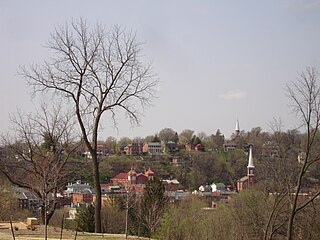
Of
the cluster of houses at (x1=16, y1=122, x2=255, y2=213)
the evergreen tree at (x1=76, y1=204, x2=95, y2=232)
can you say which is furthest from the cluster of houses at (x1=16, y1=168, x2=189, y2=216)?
the evergreen tree at (x1=76, y1=204, x2=95, y2=232)

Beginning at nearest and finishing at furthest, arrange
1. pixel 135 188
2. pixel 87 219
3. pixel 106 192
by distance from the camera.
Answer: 1. pixel 87 219
2. pixel 135 188
3. pixel 106 192

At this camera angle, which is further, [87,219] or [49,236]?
[87,219]

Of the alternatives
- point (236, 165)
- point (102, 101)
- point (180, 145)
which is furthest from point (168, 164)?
point (102, 101)

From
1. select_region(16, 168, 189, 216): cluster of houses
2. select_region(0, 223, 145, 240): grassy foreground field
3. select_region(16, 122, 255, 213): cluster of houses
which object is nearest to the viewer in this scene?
select_region(0, 223, 145, 240): grassy foreground field

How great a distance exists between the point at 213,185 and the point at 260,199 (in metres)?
43.4

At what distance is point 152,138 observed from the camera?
117 m

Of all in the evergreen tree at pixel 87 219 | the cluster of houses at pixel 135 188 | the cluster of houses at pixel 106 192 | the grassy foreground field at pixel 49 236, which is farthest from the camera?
the cluster of houses at pixel 135 188

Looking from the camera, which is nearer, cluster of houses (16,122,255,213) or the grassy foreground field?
the grassy foreground field

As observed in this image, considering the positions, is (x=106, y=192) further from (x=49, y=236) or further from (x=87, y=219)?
(x=49, y=236)

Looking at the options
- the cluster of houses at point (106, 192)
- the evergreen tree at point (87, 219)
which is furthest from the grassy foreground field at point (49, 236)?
the cluster of houses at point (106, 192)

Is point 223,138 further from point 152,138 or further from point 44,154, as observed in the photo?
point 44,154

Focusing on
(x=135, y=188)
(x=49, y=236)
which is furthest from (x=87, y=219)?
(x=135, y=188)

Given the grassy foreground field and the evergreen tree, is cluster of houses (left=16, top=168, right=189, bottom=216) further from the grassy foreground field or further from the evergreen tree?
the grassy foreground field

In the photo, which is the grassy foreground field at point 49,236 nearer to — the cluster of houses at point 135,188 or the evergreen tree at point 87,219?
the evergreen tree at point 87,219
